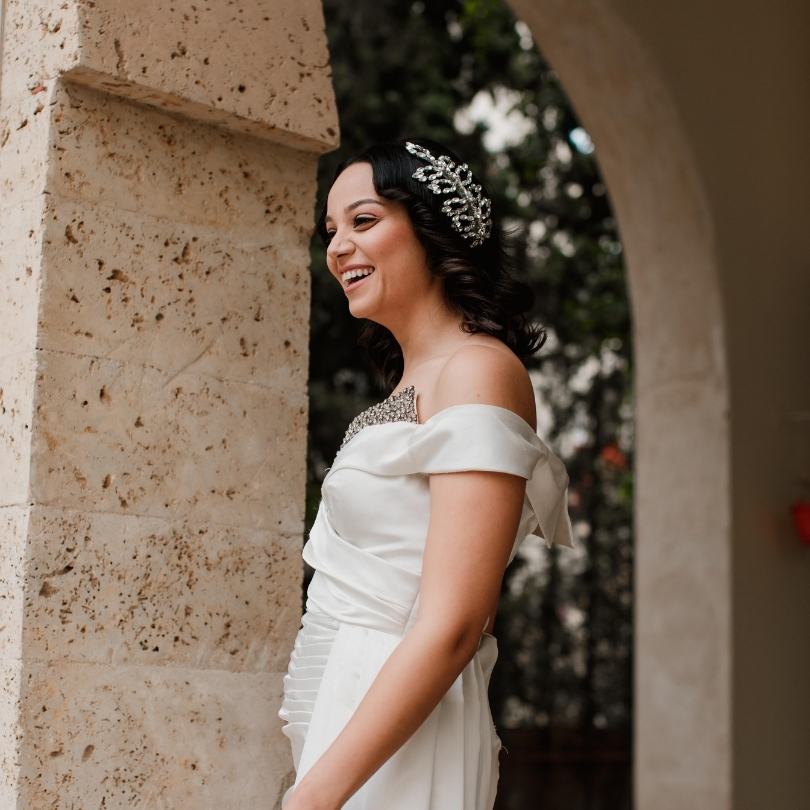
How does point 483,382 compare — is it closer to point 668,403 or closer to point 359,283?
point 359,283

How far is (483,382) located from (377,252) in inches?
11.2

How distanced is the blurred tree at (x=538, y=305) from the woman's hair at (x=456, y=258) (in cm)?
335

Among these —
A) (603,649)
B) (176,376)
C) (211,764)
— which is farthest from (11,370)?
(603,649)

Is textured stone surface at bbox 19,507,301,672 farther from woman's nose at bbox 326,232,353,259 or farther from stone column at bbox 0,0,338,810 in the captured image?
woman's nose at bbox 326,232,353,259

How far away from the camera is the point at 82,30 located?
201cm

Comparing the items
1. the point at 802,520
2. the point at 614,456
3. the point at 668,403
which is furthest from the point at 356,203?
the point at 614,456

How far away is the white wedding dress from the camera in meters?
1.61

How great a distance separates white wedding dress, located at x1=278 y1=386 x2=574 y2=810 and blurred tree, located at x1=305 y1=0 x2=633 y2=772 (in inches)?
142

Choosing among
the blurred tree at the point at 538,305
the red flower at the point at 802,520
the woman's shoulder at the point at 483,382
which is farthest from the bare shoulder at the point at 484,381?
the blurred tree at the point at 538,305

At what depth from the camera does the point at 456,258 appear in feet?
6.04

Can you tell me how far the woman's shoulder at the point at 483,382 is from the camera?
164 centimetres

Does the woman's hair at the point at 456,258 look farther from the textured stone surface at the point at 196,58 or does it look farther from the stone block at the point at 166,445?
the stone block at the point at 166,445

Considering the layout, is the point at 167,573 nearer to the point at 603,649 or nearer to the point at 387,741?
the point at 387,741

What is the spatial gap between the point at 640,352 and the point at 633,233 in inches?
17.5
